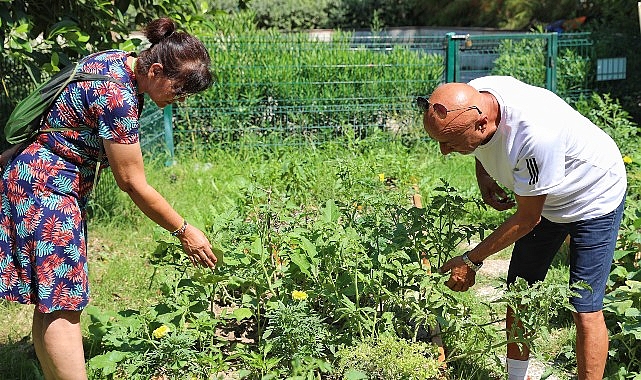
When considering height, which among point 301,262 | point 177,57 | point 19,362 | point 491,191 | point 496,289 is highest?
point 177,57

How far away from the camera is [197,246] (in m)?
2.92

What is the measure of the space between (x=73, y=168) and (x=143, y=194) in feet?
0.95

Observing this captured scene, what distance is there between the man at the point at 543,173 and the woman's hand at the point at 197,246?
952 millimetres

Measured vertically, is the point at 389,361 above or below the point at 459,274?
below

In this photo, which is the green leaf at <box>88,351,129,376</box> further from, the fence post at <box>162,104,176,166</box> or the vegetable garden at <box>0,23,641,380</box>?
the fence post at <box>162,104,176,166</box>

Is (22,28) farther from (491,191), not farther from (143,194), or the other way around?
(491,191)

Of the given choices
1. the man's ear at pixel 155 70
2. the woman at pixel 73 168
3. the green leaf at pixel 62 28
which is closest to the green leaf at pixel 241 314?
the woman at pixel 73 168

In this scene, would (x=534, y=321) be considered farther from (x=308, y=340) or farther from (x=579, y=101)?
(x=579, y=101)

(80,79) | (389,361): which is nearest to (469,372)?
(389,361)

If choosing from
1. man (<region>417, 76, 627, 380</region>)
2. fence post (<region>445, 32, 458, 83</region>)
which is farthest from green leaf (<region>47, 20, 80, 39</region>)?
fence post (<region>445, 32, 458, 83</region>)

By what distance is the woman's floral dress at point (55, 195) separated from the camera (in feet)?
8.90

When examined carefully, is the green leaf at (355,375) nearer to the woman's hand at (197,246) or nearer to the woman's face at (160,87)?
the woman's hand at (197,246)

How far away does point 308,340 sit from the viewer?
3.10 m

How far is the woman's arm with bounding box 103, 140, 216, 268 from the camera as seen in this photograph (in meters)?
2.68
